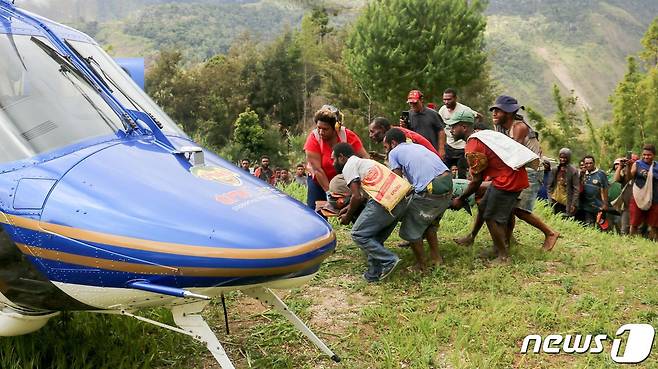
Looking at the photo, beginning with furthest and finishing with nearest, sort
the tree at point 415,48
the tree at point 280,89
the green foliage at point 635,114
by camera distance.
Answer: the tree at point 280,89 < the tree at point 415,48 < the green foliage at point 635,114

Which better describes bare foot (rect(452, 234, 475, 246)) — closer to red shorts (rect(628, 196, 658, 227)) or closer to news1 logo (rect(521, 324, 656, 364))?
news1 logo (rect(521, 324, 656, 364))

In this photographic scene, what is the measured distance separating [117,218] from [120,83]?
1474 mm

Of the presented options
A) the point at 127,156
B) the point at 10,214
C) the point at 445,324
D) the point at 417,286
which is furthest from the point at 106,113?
the point at 417,286

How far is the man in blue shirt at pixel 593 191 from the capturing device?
9.55 m

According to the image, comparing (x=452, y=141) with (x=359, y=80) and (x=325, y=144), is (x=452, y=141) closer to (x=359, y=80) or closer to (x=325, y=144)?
(x=325, y=144)

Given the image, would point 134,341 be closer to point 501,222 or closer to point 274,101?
point 501,222

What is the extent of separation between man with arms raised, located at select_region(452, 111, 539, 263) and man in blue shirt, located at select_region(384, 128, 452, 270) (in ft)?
1.03

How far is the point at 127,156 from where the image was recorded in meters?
3.16

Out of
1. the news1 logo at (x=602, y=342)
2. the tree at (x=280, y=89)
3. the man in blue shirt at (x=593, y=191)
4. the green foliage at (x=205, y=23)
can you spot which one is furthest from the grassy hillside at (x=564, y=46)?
the news1 logo at (x=602, y=342)

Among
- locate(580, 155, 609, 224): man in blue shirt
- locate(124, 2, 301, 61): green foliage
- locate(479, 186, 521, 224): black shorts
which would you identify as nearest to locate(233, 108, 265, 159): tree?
locate(580, 155, 609, 224): man in blue shirt

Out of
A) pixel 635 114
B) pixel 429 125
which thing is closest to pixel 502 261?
pixel 429 125

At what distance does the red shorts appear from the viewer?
343 inches

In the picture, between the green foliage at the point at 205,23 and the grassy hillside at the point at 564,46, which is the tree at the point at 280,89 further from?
the green foliage at the point at 205,23

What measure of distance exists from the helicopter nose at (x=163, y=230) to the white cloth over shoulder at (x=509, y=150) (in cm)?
306
